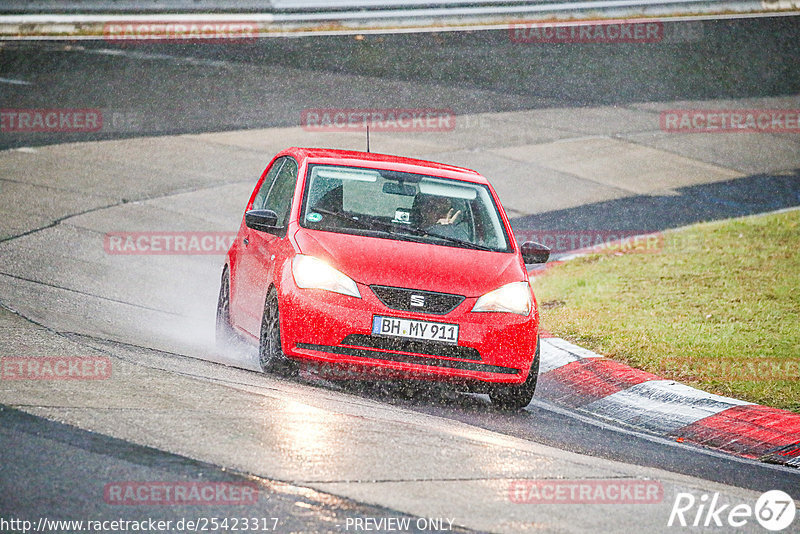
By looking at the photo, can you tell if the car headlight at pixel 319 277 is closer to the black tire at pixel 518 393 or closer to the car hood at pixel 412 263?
the car hood at pixel 412 263

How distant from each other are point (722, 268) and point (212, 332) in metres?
5.52

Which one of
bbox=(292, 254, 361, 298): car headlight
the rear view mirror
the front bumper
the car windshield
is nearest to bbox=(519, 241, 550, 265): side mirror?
the car windshield

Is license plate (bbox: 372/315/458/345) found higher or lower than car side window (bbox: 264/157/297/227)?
lower

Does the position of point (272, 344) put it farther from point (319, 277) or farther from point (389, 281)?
point (389, 281)

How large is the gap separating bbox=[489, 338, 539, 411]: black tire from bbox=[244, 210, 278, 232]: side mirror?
6.12 ft

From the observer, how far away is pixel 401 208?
355 inches

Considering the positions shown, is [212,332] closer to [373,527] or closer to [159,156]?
[373,527]

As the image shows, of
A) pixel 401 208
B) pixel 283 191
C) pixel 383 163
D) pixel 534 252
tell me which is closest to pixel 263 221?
pixel 283 191

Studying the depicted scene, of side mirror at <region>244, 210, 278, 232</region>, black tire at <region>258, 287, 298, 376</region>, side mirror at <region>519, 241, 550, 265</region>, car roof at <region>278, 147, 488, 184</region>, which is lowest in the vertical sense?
black tire at <region>258, 287, 298, 376</region>

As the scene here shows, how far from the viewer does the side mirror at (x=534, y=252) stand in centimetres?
900

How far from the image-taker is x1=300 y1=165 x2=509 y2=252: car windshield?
871 cm

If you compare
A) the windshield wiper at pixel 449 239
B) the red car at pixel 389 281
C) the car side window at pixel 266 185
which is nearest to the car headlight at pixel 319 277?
the red car at pixel 389 281

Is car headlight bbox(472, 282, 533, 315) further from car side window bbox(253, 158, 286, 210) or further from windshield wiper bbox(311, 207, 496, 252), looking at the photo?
car side window bbox(253, 158, 286, 210)

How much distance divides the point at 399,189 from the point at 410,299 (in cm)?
144
